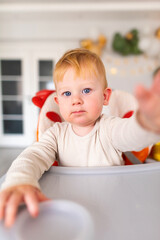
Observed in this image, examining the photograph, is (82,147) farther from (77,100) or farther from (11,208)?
(11,208)

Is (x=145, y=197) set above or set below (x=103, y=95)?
below

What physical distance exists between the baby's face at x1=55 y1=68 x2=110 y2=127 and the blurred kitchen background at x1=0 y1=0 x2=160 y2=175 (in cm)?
308

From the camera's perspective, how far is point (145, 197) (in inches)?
17.3

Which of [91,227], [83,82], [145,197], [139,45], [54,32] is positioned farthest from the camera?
[54,32]

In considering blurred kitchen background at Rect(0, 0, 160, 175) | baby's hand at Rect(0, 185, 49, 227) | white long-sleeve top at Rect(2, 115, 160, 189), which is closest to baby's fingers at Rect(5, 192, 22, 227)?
baby's hand at Rect(0, 185, 49, 227)

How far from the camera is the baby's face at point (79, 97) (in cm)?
60

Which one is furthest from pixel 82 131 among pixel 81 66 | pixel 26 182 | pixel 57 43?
pixel 57 43

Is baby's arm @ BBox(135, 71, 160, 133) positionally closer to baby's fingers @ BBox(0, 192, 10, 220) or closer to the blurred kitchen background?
baby's fingers @ BBox(0, 192, 10, 220)

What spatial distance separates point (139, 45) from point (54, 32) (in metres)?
1.60

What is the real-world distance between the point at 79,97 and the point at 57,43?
372 cm

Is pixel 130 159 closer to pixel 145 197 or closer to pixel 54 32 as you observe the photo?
pixel 145 197

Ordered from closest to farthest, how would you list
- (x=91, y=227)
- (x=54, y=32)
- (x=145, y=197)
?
(x=91, y=227) → (x=145, y=197) → (x=54, y=32)

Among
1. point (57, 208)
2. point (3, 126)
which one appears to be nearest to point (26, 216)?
point (57, 208)

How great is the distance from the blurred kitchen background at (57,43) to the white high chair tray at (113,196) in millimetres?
3127
